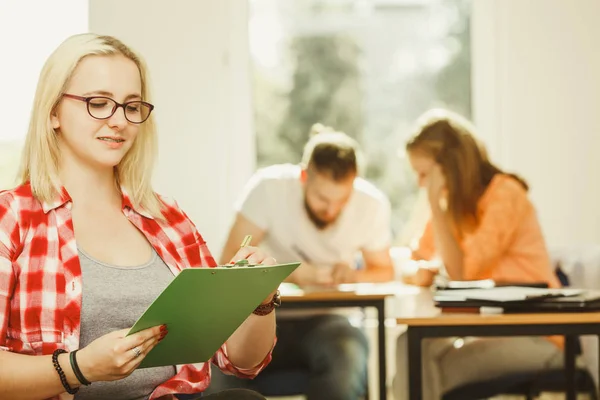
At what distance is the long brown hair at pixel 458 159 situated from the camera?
10.4 ft

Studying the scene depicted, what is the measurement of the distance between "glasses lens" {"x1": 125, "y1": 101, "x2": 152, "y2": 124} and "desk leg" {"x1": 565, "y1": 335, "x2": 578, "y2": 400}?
1.64 m

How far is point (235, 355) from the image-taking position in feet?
5.84

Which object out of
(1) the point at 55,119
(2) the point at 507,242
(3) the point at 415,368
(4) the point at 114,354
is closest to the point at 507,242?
(2) the point at 507,242

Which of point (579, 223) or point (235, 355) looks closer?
point (235, 355)

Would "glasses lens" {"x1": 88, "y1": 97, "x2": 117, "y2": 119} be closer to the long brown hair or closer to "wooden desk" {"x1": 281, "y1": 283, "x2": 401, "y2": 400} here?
"wooden desk" {"x1": 281, "y1": 283, "x2": 401, "y2": 400}

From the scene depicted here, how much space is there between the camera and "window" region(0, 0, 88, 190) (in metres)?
3.70

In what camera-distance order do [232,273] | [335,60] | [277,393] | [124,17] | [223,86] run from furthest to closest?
[335,60]
[223,86]
[124,17]
[277,393]
[232,273]

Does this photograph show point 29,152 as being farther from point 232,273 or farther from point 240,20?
point 240,20

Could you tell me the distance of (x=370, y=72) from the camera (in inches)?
185

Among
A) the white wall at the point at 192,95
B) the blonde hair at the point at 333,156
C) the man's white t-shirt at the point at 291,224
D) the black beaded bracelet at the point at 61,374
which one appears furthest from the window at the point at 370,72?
the black beaded bracelet at the point at 61,374

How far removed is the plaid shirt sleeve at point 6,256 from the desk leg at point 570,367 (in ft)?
5.92

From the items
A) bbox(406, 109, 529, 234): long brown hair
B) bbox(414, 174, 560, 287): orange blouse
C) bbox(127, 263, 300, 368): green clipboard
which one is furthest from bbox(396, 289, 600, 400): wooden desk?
bbox(406, 109, 529, 234): long brown hair

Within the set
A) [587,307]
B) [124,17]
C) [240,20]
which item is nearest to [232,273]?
[587,307]

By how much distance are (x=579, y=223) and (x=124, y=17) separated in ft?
8.32
